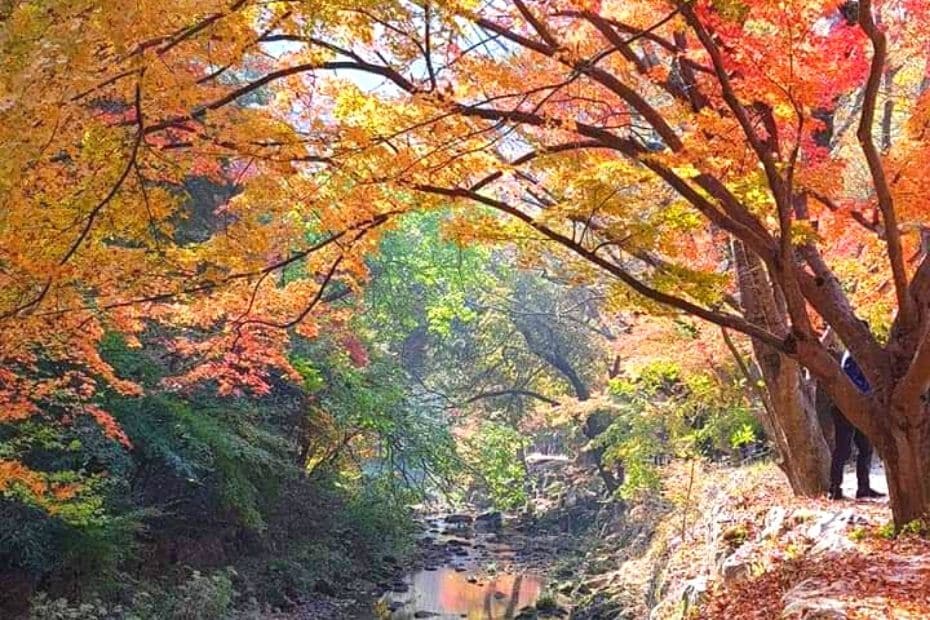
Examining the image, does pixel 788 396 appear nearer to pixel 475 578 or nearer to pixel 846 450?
pixel 846 450

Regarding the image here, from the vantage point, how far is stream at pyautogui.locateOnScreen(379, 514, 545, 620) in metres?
14.7

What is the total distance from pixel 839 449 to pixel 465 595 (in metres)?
10.6

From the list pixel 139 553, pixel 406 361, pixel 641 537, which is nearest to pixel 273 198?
pixel 139 553

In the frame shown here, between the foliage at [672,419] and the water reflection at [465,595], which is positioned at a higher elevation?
the foliage at [672,419]

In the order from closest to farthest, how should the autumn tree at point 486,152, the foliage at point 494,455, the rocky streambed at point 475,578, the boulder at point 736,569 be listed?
1. the autumn tree at point 486,152
2. the boulder at point 736,569
3. the rocky streambed at point 475,578
4. the foliage at point 494,455

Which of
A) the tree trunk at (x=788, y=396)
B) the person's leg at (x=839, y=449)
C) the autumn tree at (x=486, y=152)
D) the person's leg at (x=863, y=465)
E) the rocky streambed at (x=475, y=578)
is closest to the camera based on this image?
the autumn tree at (x=486, y=152)

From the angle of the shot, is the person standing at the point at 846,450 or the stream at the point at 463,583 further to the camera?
the stream at the point at 463,583

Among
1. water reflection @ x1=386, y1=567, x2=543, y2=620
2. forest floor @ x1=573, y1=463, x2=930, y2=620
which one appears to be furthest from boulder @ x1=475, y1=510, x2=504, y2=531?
forest floor @ x1=573, y1=463, x2=930, y2=620

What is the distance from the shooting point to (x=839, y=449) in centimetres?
687

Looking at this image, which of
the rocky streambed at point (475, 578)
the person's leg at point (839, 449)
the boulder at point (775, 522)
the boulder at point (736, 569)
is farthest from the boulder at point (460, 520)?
the boulder at point (736, 569)

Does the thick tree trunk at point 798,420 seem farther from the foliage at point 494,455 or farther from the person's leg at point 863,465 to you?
the foliage at point 494,455

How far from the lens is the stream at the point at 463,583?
14.7 metres

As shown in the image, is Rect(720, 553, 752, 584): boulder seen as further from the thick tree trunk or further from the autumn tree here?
the autumn tree

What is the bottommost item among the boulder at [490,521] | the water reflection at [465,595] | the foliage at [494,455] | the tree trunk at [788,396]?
the water reflection at [465,595]
